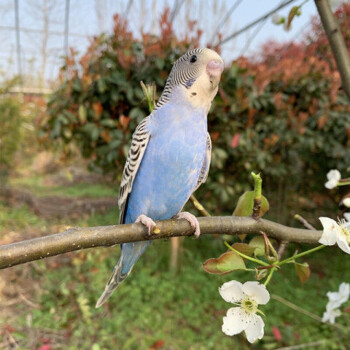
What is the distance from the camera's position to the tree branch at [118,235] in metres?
0.61

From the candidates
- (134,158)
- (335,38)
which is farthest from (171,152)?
(335,38)

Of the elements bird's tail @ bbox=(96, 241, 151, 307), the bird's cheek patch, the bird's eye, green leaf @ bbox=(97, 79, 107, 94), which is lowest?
bird's tail @ bbox=(96, 241, 151, 307)

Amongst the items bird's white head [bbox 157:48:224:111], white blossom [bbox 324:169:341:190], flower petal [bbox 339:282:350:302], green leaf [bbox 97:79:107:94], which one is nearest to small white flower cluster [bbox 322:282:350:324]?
flower petal [bbox 339:282:350:302]

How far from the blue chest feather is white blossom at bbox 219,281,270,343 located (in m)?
0.44

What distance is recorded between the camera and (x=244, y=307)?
69 centimetres

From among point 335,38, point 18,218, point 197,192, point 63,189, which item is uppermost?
point 335,38

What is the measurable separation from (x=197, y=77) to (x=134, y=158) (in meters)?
0.41

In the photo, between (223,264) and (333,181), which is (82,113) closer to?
(333,181)

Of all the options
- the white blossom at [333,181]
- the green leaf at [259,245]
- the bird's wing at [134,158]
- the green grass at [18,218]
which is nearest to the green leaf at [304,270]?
the green leaf at [259,245]

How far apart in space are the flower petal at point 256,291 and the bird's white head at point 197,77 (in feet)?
1.37

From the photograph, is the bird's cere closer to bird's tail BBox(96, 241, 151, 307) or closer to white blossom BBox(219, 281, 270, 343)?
white blossom BBox(219, 281, 270, 343)

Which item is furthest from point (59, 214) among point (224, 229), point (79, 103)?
point (224, 229)

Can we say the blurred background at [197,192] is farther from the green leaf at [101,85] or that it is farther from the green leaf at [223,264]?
the green leaf at [223,264]

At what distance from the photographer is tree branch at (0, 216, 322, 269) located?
61 cm
